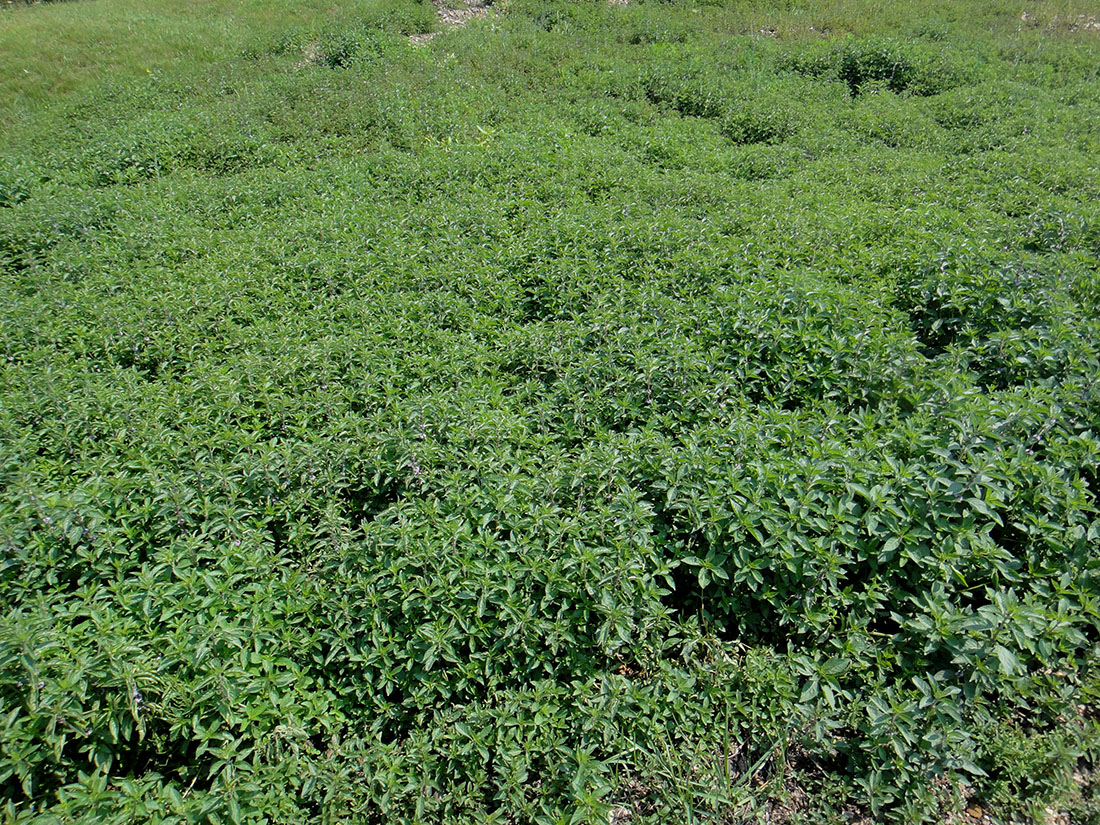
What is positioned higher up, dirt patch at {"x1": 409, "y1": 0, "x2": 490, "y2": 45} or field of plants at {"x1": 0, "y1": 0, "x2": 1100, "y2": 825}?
dirt patch at {"x1": 409, "y1": 0, "x2": 490, "y2": 45}

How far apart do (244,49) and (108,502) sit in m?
14.8

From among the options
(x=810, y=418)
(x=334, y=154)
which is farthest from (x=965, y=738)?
(x=334, y=154)

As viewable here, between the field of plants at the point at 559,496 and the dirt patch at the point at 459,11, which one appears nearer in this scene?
the field of plants at the point at 559,496

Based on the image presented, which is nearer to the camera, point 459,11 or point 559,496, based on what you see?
point 559,496

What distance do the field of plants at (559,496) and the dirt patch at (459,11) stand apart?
9719mm

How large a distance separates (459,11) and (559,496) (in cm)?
1693

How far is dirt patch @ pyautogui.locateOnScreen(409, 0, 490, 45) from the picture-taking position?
16.3 m

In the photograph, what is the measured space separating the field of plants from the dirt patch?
9.72 metres

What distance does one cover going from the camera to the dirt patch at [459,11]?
16.3 meters

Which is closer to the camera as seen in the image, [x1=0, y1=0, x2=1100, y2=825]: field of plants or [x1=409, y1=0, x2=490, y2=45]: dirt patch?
[x1=0, y1=0, x2=1100, y2=825]: field of plants

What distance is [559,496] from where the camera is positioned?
156 inches

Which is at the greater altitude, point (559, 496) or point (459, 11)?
point (459, 11)

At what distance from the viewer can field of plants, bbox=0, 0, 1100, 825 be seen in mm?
3078

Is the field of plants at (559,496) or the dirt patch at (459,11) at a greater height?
the dirt patch at (459,11)
